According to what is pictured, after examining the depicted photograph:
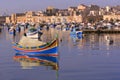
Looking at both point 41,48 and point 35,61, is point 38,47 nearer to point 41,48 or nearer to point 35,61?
point 41,48

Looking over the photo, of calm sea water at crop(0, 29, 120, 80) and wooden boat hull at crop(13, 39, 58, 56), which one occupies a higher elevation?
wooden boat hull at crop(13, 39, 58, 56)

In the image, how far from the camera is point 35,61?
25500mm

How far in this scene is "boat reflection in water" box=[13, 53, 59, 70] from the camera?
77.6 feet

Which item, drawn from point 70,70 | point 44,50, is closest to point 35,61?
point 44,50

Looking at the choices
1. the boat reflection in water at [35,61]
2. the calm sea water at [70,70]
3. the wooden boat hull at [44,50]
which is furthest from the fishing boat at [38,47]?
the calm sea water at [70,70]

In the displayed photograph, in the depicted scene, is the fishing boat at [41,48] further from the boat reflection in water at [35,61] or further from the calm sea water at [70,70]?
the calm sea water at [70,70]

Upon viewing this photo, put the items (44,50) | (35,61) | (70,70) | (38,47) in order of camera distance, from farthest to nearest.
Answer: (38,47) → (44,50) → (35,61) → (70,70)

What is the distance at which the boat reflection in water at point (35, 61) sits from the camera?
2364 centimetres

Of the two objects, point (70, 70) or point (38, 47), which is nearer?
point (70, 70)

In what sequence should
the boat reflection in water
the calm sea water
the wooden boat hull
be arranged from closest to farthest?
the calm sea water, the boat reflection in water, the wooden boat hull

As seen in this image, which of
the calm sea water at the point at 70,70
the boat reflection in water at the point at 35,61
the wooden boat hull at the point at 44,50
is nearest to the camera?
the calm sea water at the point at 70,70

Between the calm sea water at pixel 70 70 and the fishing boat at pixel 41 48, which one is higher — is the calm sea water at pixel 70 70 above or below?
below

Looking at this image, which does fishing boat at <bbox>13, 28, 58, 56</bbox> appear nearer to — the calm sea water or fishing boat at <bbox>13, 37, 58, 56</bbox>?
fishing boat at <bbox>13, 37, 58, 56</bbox>

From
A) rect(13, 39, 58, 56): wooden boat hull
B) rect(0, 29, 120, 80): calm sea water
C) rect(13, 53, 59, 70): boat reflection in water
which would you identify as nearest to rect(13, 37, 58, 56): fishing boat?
rect(13, 39, 58, 56): wooden boat hull
